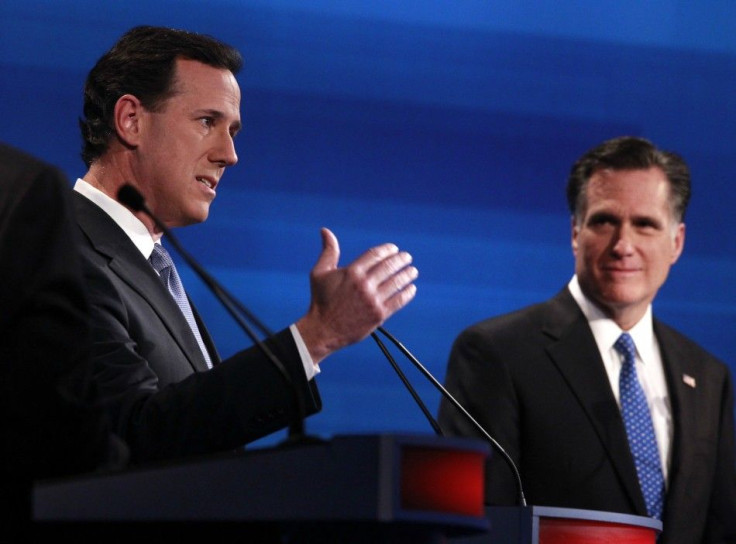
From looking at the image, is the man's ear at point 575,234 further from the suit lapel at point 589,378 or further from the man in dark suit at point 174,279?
the man in dark suit at point 174,279

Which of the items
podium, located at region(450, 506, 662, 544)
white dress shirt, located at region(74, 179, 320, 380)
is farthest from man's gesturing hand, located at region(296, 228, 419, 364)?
white dress shirt, located at region(74, 179, 320, 380)

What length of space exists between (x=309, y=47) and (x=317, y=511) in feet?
8.29

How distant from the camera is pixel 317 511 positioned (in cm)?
97

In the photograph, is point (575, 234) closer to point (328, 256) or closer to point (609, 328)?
point (609, 328)

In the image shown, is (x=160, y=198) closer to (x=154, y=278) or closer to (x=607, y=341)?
(x=154, y=278)

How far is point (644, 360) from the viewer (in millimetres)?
3113

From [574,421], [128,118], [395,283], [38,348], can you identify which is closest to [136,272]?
[128,118]

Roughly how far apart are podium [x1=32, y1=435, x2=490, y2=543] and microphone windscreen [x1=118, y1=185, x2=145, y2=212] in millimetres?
373

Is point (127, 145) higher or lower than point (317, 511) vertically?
higher

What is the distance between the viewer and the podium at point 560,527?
1.61m

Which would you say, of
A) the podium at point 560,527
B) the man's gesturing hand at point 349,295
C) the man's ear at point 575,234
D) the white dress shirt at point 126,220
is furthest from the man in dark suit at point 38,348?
the man's ear at point 575,234

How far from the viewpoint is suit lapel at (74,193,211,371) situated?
1985mm

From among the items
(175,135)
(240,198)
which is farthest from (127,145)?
(240,198)

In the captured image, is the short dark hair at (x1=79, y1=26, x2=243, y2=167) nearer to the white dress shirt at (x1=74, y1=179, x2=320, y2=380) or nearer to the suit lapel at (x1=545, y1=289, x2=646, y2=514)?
the white dress shirt at (x1=74, y1=179, x2=320, y2=380)
